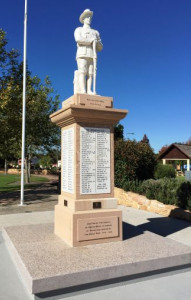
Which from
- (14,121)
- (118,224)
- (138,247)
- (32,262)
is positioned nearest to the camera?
(32,262)

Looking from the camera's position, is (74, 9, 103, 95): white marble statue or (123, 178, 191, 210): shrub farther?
(123, 178, 191, 210): shrub

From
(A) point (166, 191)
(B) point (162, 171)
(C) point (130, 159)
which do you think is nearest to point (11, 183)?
(B) point (162, 171)

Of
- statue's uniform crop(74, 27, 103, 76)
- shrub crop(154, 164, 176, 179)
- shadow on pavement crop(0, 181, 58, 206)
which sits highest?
statue's uniform crop(74, 27, 103, 76)

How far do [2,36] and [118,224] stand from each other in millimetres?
11641

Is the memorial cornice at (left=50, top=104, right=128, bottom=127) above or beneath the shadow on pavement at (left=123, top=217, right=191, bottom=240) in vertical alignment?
above

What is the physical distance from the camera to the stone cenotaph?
18.9ft

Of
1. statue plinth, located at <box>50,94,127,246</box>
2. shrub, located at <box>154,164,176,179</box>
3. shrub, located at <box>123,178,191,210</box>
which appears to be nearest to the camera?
statue plinth, located at <box>50,94,127,246</box>

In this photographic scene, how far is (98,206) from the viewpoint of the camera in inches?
236

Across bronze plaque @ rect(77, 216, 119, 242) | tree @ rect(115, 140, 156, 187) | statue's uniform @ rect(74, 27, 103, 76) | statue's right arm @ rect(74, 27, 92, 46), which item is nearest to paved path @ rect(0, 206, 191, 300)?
bronze plaque @ rect(77, 216, 119, 242)

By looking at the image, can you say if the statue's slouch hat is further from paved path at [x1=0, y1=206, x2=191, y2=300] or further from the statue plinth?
paved path at [x1=0, y1=206, x2=191, y2=300]

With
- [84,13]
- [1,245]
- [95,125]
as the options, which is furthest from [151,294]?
[84,13]

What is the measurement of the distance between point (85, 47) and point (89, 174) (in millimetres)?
2884

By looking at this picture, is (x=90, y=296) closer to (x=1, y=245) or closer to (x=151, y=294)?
(x=151, y=294)

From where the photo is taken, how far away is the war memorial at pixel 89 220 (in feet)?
15.3
